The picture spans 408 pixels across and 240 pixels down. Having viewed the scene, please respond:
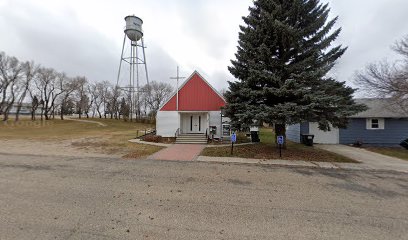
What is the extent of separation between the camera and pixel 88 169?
27.0 ft

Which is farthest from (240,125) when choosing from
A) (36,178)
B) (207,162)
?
(36,178)

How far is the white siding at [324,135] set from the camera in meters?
19.2

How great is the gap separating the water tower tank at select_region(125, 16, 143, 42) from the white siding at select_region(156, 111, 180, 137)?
875 inches

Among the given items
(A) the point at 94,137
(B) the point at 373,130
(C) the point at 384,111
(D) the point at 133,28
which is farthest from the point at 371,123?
(D) the point at 133,28

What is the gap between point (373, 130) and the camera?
1877 centimetres

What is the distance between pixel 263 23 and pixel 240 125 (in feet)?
18.7

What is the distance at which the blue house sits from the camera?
18469 mm

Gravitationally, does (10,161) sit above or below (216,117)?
below

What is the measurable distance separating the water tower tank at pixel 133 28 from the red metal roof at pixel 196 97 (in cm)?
2139

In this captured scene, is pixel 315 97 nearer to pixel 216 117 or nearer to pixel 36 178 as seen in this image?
pixel 216 117

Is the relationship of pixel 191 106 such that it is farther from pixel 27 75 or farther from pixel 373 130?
pixel 27 75

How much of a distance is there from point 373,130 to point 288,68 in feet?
40.9

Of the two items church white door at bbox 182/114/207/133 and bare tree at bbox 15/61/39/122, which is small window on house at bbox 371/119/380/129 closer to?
church white door at bbox 182/114/207/133

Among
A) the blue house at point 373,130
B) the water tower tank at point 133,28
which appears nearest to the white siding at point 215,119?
the blue house at point 373,130
